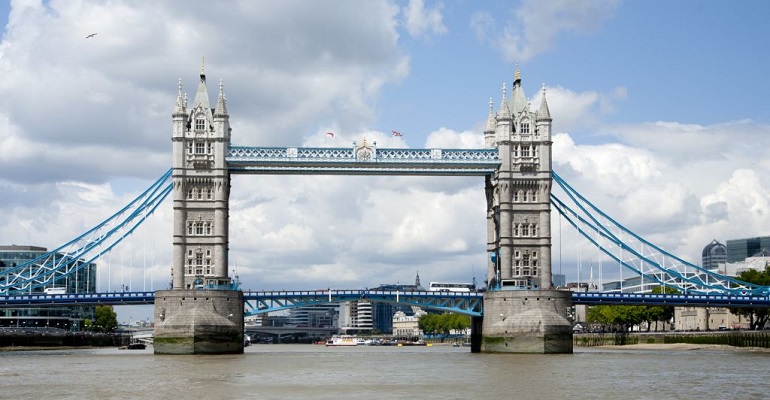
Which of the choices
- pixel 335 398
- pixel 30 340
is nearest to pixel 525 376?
pixel 335 398

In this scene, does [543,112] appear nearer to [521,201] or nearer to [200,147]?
[521,201]

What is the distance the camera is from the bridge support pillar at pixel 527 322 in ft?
334

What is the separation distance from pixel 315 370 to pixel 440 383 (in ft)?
52.0

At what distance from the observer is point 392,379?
68375 mm

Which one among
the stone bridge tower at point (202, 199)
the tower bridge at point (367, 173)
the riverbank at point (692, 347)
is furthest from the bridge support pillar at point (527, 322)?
the stone bridge tower at point (202, 199)

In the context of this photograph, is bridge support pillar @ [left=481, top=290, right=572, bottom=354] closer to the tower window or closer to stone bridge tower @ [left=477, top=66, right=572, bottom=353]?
stone bridge tower @ [left=477, top=66, right=572, bottom=353]

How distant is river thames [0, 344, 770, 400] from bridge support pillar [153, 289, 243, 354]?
943 cm

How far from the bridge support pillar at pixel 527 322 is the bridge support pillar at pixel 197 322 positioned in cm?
2407

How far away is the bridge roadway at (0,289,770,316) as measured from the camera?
110 m

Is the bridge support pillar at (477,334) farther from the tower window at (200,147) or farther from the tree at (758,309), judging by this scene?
the tree at (758,309)

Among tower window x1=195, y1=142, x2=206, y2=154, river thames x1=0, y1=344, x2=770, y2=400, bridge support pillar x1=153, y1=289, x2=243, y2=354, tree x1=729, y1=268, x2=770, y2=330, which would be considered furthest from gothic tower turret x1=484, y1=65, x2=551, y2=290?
tree x1=729, y1=268, x2=770, y2=330

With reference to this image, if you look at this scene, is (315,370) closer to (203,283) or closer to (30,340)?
(203,283)

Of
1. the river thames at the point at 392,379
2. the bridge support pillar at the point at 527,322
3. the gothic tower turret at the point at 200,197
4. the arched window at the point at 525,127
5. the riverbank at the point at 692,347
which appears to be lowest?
the riverbank at the point at 692,347

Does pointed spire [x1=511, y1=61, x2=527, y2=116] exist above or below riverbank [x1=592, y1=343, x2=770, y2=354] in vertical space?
above
